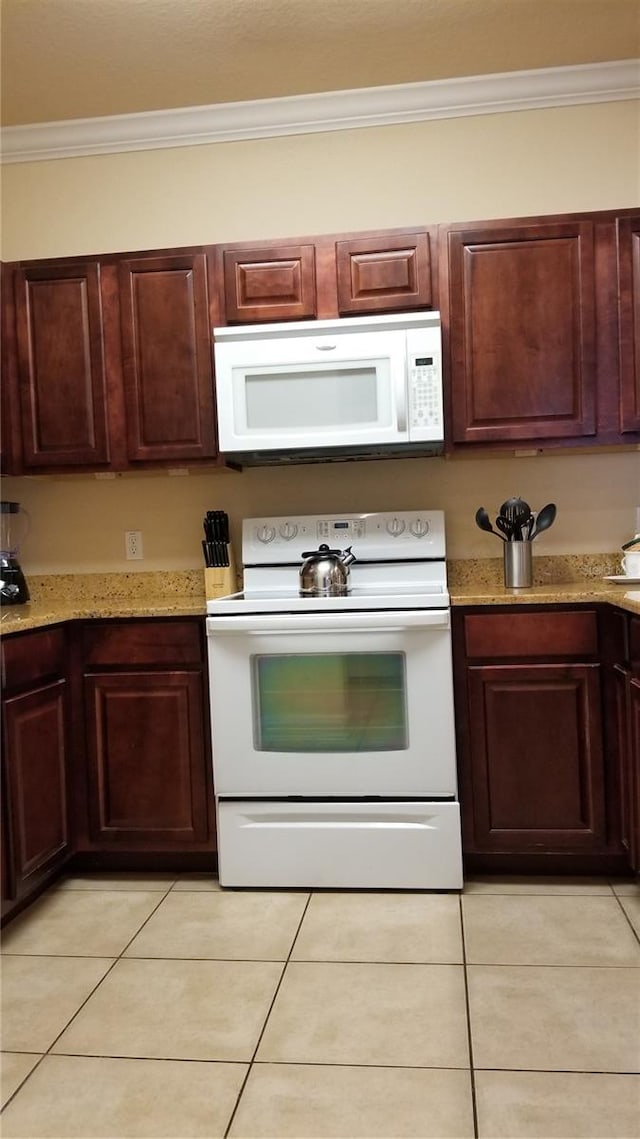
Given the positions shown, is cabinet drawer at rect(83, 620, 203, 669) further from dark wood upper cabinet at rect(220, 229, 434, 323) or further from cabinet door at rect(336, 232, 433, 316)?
cabinet door at rect(336, 232, 433, 316)

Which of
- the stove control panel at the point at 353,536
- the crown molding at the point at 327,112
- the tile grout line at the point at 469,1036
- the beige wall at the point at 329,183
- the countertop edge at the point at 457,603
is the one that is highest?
the crown molding at the point at 327,112

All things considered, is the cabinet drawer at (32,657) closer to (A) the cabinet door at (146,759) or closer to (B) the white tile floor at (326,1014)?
(A) the cabinet door at (146,759)

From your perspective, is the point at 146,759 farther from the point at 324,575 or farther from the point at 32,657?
the point at 324,575

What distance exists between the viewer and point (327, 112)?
2.99 metres

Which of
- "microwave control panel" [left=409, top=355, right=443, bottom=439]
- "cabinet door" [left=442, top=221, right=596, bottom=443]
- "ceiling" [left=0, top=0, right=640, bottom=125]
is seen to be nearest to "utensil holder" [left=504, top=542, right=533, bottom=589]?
"cabinet door" [left=442, top=221, right=596, bottom=443]

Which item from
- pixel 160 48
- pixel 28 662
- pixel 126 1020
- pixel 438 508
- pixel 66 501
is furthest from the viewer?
pixel 66 501

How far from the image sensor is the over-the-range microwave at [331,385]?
2.62m

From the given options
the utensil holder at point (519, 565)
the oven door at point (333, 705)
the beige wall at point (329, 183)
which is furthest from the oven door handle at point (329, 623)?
the beige wall at point (329, 183)

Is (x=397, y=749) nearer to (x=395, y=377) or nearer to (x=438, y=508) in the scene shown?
(x=438, y=508)

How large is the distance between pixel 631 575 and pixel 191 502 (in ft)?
5.30

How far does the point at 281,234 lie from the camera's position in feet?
10.1

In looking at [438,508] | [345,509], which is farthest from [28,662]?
[438,508]

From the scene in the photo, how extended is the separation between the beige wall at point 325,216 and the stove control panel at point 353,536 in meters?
0.13

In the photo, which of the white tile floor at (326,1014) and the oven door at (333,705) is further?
the oven door at (333,705)
